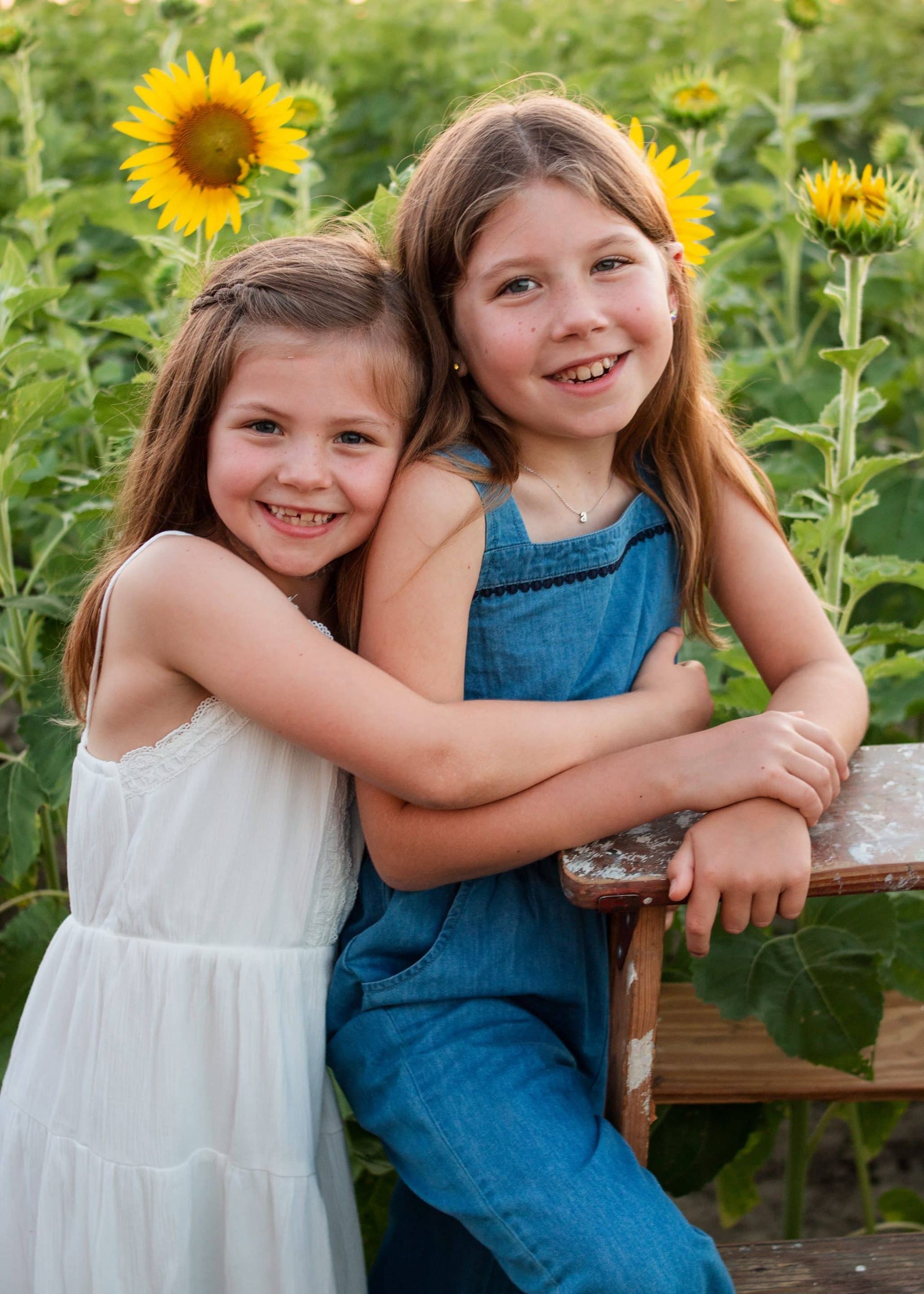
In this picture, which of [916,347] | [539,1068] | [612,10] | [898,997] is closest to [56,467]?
[539,1068]

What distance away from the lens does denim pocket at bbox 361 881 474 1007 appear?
151 cm

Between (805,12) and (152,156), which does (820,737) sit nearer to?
(152,156)

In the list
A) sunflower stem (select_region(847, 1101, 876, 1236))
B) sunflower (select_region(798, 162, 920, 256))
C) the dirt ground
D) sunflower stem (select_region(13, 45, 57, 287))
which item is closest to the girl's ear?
sunflower (select_region(798, 162, 920, 256))

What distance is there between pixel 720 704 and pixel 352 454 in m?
0.75

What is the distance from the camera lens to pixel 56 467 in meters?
2.42

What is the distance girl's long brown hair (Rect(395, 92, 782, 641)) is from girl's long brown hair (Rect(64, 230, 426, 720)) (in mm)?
36

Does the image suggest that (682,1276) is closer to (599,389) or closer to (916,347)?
(599,389)

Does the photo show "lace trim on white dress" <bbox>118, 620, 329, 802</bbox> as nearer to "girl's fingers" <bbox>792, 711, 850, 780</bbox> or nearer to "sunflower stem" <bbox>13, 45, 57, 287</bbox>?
"girl's fingers" <bbox>792, 711, 850, 780</bbox>

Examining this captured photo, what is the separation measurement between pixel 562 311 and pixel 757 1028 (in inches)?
43.2

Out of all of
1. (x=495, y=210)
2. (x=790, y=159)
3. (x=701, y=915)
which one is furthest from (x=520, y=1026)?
(x=790, y=159)

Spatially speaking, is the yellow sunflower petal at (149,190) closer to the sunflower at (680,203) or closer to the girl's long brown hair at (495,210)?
the girl's long brown hair at (495,210)

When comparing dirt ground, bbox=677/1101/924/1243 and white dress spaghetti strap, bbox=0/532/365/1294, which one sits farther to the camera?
dirt ground, bbox=677/1101/924/1243

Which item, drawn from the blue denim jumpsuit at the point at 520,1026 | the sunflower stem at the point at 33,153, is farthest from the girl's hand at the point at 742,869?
the sunflower stem at the point at 33,153

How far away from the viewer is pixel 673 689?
162cm
